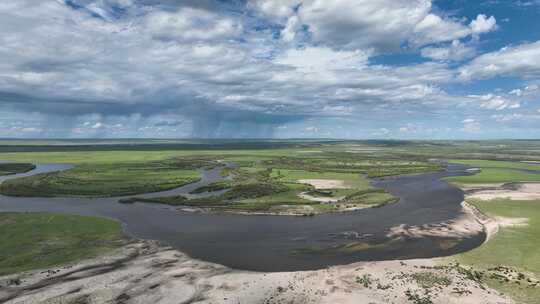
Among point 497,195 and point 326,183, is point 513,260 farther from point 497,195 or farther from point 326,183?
point 326,183

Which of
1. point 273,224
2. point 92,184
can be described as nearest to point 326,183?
point 273,224

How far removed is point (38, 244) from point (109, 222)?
14.6 meters

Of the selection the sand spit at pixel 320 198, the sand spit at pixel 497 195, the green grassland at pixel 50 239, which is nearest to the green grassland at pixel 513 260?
the sand spit at pixel 497 195

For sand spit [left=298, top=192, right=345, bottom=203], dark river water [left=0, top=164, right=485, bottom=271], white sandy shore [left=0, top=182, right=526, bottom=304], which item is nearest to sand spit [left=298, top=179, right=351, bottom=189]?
sand spit [left=298, top=192, right=345, bottom=203]

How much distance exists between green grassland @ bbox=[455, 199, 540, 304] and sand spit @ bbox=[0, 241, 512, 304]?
2.45m

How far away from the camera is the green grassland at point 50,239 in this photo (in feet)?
141

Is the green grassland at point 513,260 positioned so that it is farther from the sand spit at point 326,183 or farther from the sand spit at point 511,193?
the sand spit at point 326,183

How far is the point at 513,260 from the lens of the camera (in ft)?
138

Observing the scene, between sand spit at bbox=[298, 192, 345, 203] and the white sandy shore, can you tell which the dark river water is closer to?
the white sandy shore

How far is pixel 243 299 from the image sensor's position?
1326 inches

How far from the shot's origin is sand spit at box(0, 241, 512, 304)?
33.4m

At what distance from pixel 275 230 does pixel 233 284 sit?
2230 centimetres

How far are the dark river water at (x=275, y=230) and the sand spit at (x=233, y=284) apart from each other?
150 inches

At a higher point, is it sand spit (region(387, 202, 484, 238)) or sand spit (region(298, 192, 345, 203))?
sand spit (region(298, 192, 345, 203))
